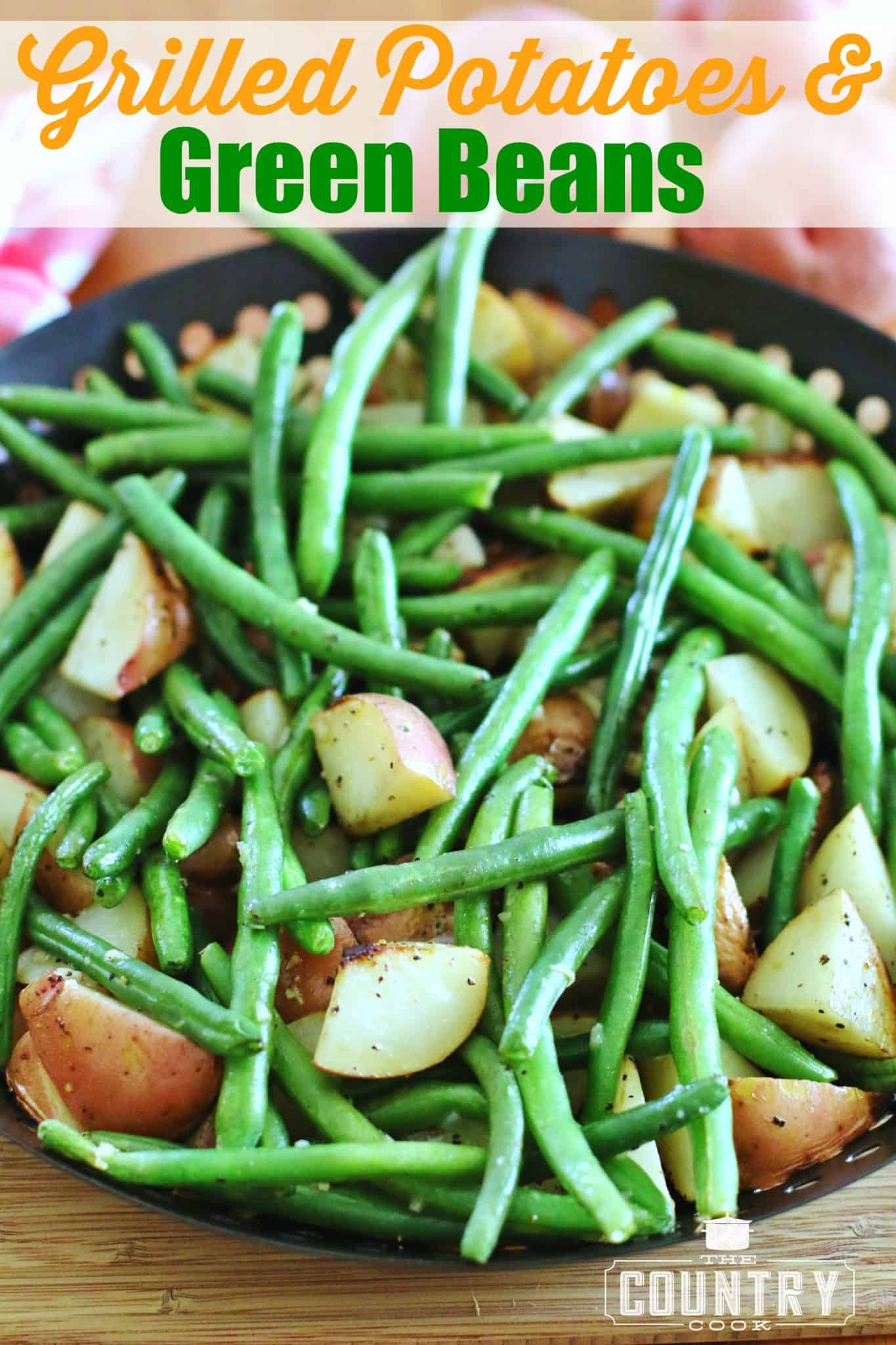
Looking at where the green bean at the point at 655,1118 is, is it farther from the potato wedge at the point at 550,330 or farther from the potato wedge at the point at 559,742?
the potato wedge at the point at 550,330

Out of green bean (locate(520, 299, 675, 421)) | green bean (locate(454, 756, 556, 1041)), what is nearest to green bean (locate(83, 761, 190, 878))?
green bean (locate(454, 756, 556, 1041))

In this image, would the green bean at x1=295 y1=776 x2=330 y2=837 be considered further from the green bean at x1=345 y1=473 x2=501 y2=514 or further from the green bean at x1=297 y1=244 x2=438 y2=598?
the green bean at x1=345 y1=473 x2=501 y2=514

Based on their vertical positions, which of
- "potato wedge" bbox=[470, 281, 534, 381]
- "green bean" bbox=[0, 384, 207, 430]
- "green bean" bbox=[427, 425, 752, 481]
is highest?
"potato wedge" bbox=[470, 281, 534, 381]

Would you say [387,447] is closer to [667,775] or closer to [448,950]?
[667,775]

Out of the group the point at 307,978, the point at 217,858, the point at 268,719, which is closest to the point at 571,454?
the point at 268,719

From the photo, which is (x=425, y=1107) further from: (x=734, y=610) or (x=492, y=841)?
(x=734, y=610)

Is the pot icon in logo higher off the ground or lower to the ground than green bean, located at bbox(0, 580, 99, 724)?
lower

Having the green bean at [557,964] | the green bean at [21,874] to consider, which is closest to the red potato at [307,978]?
the green bean at [557,964]
